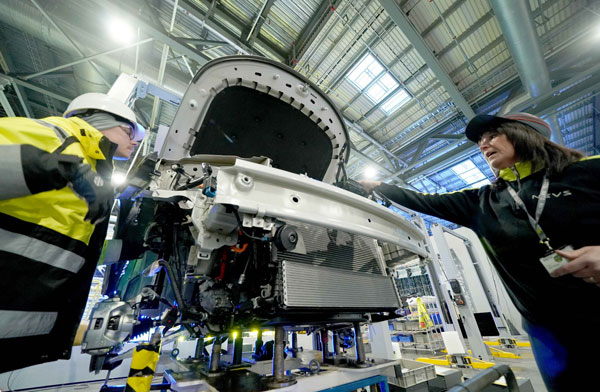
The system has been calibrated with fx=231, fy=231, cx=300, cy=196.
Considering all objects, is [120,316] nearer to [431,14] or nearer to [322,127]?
[322,127]

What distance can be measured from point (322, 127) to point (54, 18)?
429 cm

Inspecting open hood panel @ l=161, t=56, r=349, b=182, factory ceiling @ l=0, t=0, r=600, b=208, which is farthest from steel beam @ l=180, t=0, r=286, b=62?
open hood panel @ l=161, t=56, r=349, b=182

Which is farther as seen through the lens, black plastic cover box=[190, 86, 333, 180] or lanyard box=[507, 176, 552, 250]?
black plastic cover box=[190, 86, 333, 180]

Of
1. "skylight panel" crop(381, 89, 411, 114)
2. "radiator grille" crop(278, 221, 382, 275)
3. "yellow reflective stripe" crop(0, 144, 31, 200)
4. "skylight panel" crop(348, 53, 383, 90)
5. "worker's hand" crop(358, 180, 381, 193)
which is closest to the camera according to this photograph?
"yellow reflective stripe" crop(0, 144, 31, 200)

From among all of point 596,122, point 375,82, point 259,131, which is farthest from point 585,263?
point 596,122

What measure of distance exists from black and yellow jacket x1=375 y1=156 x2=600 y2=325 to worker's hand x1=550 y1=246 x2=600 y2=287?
25 centimetres

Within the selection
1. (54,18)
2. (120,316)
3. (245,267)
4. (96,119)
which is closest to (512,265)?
(245,267)

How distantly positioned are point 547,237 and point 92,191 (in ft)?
7.89

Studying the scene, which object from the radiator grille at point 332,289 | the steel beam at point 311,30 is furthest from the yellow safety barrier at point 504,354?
the steel beam at point 311,30

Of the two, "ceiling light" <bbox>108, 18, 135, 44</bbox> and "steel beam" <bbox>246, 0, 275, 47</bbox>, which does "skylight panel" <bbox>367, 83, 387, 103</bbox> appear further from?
"ceiling light" <bbox>108, 18, 135, 44</bbox>

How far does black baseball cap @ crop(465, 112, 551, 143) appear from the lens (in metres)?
1.49

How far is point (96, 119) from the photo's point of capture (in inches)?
61.7

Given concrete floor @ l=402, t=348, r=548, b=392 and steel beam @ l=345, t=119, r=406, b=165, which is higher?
steel beam @ l=345, t=119, r=406, b=165

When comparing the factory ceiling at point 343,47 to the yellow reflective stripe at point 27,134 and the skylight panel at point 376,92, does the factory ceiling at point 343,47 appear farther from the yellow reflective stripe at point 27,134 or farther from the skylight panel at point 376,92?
the yellow reflective stripe at point 27,134
